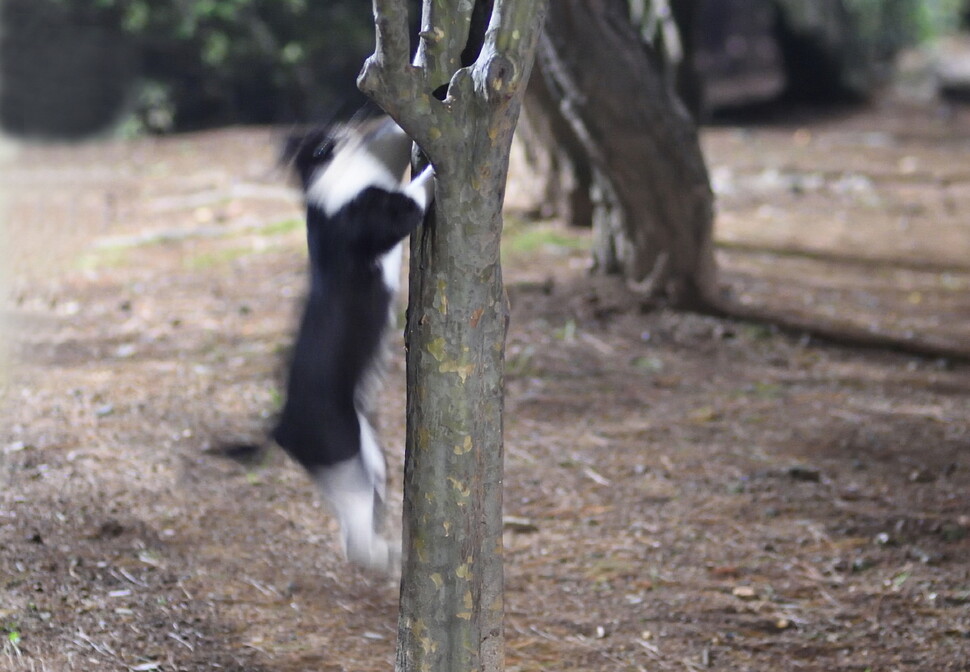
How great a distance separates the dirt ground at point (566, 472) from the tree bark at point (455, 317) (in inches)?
26.5

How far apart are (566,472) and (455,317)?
2.03 meters

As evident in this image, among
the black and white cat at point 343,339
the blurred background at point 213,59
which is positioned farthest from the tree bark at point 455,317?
the blurred background at point 213,59

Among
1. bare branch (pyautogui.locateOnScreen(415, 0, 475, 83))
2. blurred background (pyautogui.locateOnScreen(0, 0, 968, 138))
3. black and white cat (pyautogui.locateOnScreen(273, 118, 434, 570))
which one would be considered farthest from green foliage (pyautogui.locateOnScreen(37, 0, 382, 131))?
bare branch (pyautogui.locateOnScreen(415, 0, 475, 83))

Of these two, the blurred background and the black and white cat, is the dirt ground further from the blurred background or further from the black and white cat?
the blurred background

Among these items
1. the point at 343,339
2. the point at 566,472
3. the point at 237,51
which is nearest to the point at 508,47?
the point at 343,339

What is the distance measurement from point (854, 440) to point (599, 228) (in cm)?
203

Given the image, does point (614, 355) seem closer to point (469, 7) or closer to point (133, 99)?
point (469, 7)

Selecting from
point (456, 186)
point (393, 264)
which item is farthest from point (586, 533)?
point (456, 186)

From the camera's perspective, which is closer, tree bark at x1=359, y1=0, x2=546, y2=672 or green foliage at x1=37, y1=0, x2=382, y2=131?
tree bark at x1=359, y1=0, x2=546, y2=672

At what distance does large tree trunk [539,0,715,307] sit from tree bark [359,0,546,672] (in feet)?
9.54

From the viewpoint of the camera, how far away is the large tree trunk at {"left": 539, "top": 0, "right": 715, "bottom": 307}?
5340mm

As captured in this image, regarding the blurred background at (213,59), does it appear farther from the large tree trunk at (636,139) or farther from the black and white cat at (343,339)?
the black and white cat at (343,339)

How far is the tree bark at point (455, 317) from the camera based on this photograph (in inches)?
89.0

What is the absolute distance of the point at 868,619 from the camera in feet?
10.9
